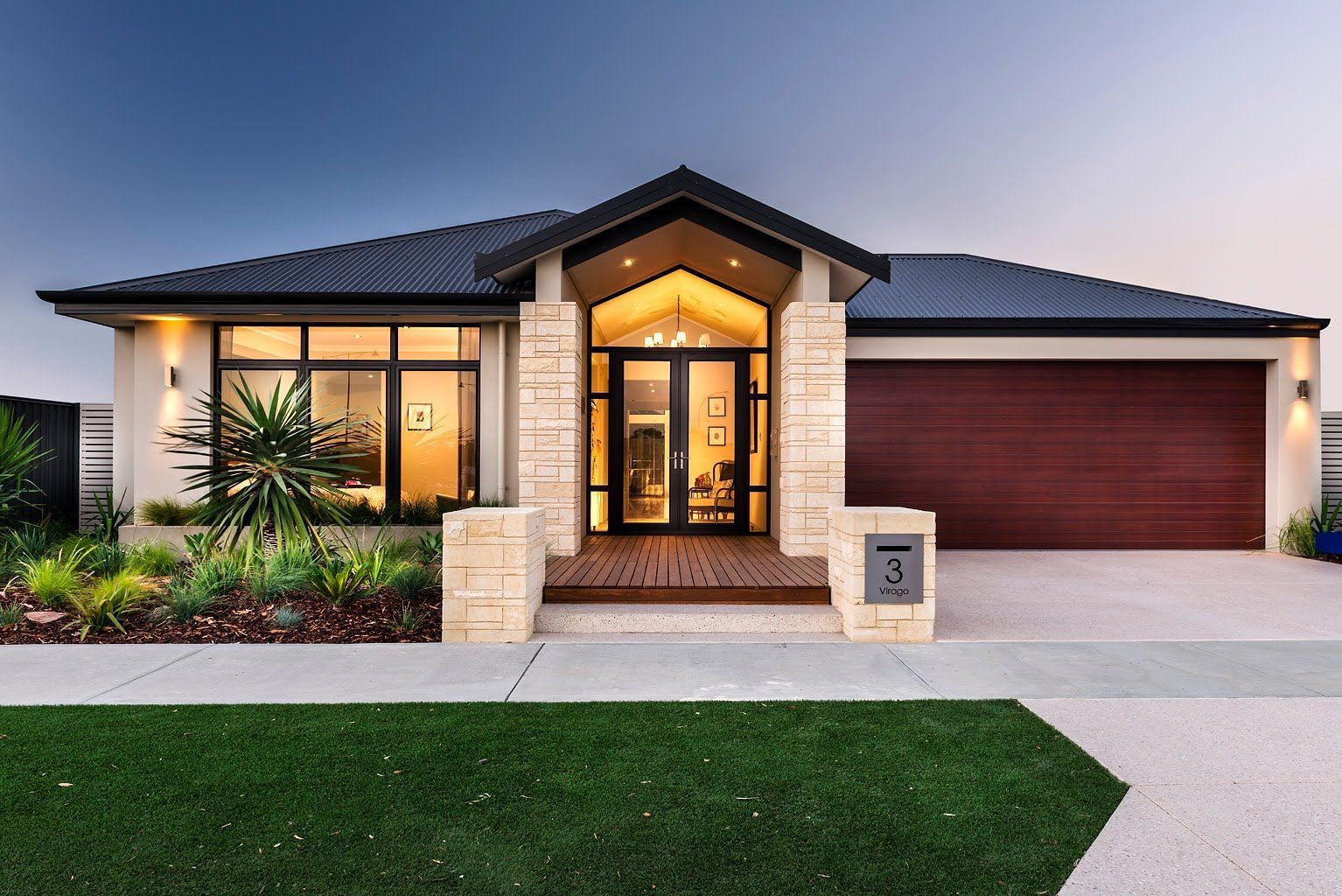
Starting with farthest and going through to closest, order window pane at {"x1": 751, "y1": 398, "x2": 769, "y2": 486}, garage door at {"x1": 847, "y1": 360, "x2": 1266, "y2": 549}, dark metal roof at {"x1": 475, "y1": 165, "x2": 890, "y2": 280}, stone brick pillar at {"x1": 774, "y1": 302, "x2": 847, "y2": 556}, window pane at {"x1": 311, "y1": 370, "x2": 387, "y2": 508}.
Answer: garage door at {"x1": 847, "y1": 360, "x2": 1266, "y2": 549}
window pane at {"x1": 751, "y1": 398, "x2": 769, "y2": 486}
window pane at {"x1": 311, "y1": 370, "x2": 387, "y2": 508}
stone brick pillar at {"x1": 774, "y1": 302, "x2": 847, "y2": 556}
dark metal roof at {"x1": 475, "y1": 165, "x2": 890, "y2": 280}

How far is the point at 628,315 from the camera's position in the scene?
10.1 meters

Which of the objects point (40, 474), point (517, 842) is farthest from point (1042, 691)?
point (40, 474)

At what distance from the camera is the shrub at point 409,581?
639 cm

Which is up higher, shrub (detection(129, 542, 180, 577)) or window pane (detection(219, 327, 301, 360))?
window pane (detection(219, 327, 301, 360))

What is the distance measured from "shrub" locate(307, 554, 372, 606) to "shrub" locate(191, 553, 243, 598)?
80 cm

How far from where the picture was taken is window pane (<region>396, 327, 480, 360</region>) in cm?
948

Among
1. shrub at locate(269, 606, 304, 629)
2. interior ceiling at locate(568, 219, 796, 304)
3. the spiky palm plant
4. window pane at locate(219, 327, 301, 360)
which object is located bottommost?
shrub at locate(269, 606, 304, 629)

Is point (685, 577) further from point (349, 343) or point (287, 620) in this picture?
point (349, 343)

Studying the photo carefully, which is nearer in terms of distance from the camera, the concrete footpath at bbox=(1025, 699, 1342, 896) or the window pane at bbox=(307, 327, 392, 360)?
the concrete footpath at bbox=(1025, 699, 1342, 896)

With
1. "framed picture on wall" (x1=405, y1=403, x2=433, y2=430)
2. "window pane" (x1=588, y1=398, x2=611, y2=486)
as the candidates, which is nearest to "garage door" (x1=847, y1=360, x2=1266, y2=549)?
"window pane" (x1=588, y1=398, x2=611, y2=486)

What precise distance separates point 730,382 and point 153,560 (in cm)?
757

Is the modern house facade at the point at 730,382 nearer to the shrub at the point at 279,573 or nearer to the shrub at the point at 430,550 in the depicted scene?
the shrub at the point at 430,550

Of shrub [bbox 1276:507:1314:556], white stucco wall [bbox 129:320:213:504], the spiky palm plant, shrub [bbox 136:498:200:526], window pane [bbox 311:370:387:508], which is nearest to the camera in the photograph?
the spiky palm plant

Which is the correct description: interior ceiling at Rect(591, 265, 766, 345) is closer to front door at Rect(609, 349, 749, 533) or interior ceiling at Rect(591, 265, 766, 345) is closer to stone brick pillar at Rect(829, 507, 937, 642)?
front door at Rect(609, 349, 749, 533)
